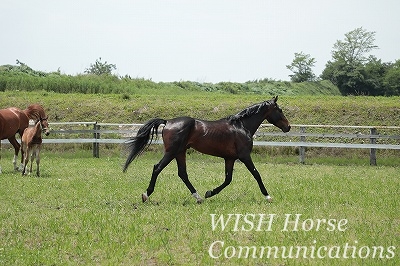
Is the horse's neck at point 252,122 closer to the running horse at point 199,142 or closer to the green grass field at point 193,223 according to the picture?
the running horse at point 199,142

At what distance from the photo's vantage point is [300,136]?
64.6 ft

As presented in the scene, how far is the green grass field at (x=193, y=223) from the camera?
19.2 feet

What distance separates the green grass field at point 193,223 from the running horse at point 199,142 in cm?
47

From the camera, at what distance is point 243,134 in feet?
31.7

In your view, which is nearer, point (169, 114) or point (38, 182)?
point (38, 182)

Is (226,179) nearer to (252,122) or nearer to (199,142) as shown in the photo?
(199,142)

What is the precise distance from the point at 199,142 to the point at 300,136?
11026 mm

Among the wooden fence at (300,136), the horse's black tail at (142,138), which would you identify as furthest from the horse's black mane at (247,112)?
the wooden fence at (300,136)

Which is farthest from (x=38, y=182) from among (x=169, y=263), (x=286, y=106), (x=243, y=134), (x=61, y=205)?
(x=286, y=106)

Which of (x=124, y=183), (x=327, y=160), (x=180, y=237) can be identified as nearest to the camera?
(x=180, y=237)

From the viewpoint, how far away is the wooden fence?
1880cm

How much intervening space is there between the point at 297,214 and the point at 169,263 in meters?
2.86

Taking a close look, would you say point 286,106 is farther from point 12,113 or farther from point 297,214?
point 297,214

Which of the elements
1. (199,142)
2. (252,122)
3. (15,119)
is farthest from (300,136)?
(199,142)
